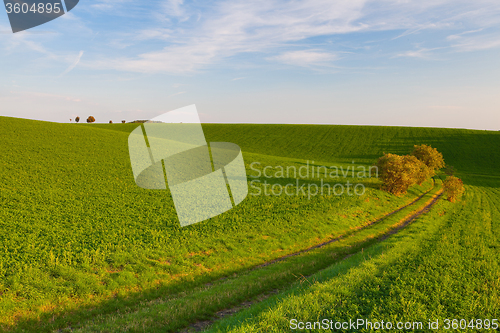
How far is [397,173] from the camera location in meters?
37.5

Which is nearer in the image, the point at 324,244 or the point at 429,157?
→ the point at 324,244

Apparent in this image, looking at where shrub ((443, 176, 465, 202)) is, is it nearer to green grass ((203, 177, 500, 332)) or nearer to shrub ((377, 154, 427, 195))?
shrub ((377, 154, 427, 195))

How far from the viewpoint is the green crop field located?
30.6 ft

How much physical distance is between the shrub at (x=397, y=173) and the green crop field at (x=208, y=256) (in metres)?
1.87

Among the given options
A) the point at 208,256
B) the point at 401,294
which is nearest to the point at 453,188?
the point at 401,294

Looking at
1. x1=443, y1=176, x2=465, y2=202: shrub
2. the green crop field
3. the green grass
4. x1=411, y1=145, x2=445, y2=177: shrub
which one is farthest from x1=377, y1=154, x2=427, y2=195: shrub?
the green grass

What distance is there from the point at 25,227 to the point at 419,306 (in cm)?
2130

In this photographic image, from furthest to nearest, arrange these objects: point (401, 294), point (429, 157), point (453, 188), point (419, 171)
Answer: point (429, 157) → point (419, 171) → point (453, 188) → point (401, 294)

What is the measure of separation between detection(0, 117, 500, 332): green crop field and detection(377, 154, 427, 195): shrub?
6.13 feet

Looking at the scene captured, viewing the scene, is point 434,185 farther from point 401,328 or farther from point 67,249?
point 67,249

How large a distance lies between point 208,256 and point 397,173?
104ft

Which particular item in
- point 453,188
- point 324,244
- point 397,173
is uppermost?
point 397,173

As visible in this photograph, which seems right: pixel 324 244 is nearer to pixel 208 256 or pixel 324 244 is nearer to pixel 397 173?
pixel 208 256

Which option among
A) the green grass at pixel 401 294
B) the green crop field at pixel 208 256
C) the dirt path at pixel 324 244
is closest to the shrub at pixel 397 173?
the green crop field at pixel 208 256
